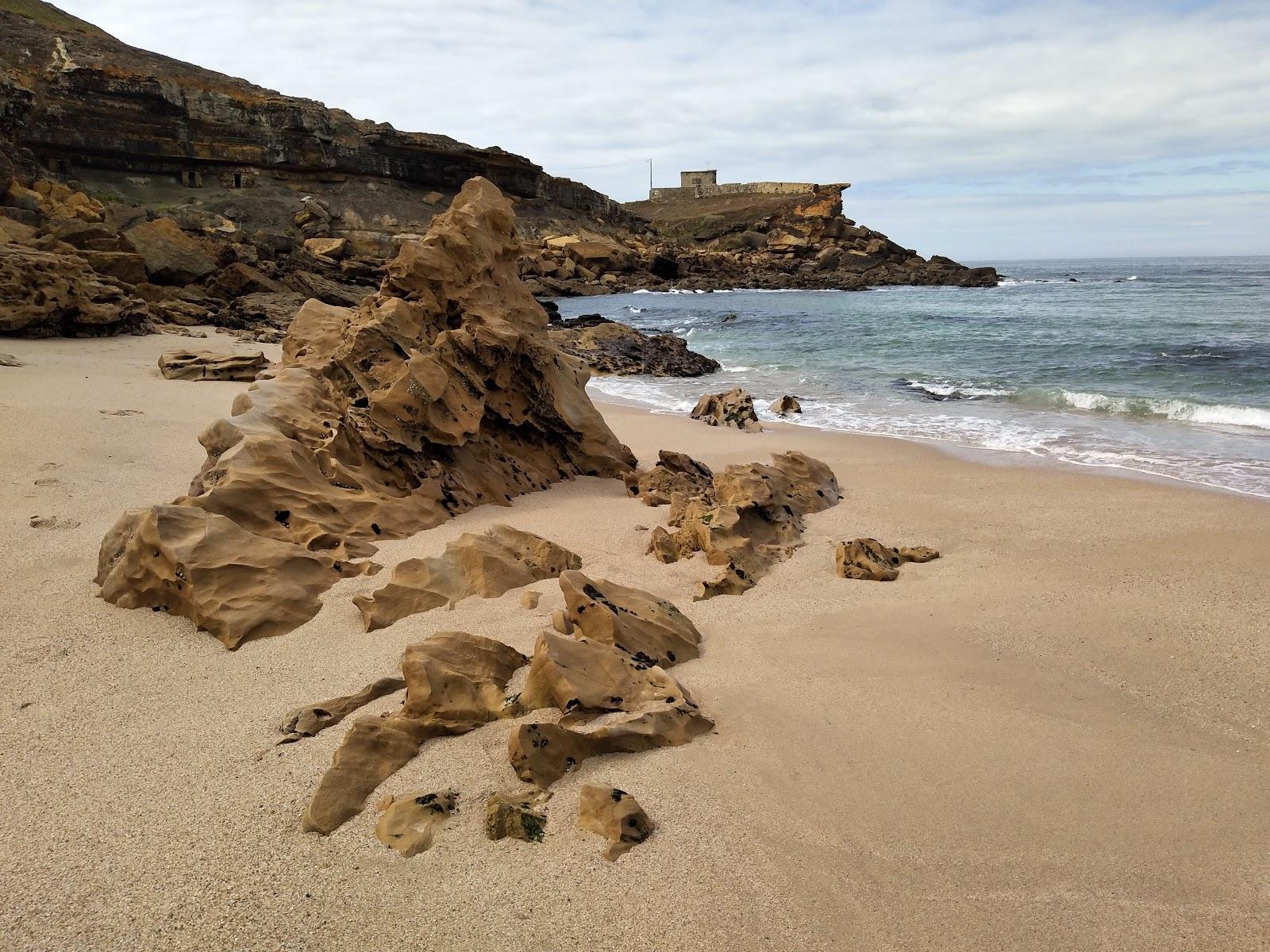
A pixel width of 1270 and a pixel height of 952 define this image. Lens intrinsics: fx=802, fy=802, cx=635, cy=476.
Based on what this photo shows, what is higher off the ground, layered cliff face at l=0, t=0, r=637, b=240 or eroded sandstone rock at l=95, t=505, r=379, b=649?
layered cliff face at l=0, t=0, r=637, b=240

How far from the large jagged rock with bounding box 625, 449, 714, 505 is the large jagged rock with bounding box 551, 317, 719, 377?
783 centimetres

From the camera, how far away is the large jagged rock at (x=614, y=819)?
197cm

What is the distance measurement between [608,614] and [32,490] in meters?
3.56

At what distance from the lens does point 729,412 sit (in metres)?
8.84

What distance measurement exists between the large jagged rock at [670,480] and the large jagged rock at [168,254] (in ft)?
43.0

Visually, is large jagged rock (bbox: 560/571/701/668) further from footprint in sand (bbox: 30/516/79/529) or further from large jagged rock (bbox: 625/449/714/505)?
footprint in sand (bbox: 30/516/79/529)

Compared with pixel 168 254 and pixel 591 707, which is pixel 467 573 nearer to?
pixel 591 707

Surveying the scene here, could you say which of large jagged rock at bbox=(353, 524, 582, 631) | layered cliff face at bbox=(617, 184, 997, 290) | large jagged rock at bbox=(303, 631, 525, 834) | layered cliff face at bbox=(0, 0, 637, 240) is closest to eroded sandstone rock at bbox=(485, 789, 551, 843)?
large jagged rock at bbox=(303, 631, 525, 834)

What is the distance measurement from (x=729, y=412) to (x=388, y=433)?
Result: 4875 mm

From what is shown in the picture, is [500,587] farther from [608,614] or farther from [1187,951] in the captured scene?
[1187,951]

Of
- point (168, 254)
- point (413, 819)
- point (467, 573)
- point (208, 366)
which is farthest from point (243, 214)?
point (413, 819)

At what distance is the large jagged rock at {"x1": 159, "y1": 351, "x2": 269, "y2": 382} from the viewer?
8.58 m

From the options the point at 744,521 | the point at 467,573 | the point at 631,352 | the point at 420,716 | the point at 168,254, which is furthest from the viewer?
the point at 168,254

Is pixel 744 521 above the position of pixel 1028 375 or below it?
below
